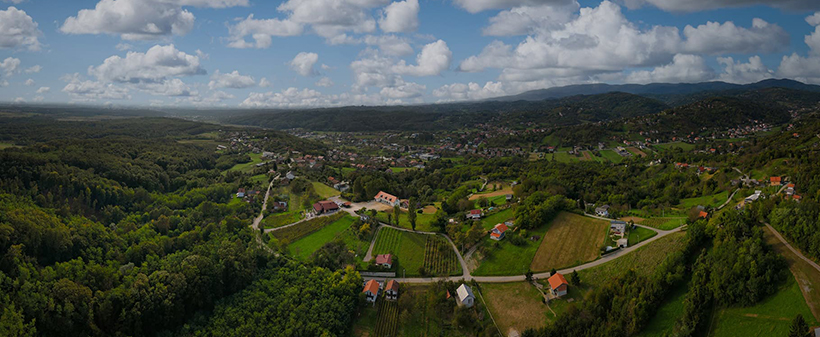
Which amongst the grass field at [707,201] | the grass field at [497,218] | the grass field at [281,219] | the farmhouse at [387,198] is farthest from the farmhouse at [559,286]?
the grass field at [281,219]

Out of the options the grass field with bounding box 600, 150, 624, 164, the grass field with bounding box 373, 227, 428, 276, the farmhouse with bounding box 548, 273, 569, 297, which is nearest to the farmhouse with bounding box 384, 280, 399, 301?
the grass field with bounding box 373, 227, 428, 276

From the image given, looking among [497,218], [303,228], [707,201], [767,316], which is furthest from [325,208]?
[707,201]

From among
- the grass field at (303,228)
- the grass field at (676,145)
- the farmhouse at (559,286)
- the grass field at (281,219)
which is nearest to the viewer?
the farmhouse at (559,286)

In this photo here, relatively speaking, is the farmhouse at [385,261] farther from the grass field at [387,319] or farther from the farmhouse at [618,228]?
the farmhouse at [618,228]

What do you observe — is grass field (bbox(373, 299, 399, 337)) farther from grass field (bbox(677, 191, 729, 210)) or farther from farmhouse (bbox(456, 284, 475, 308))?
grass field (bbox(677, 191, 729, 210))

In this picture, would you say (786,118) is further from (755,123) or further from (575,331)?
(575,331)

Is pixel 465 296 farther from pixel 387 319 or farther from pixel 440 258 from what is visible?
pixel 440 258
